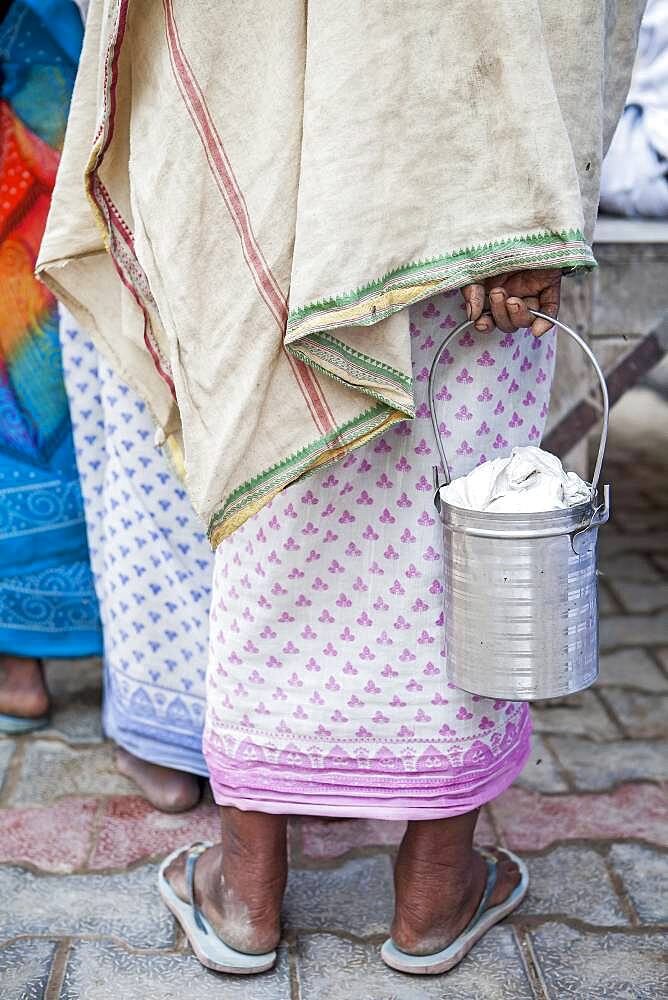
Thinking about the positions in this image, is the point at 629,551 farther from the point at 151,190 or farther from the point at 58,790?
the point at 151,190

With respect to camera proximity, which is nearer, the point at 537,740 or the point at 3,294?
the point at 3,294

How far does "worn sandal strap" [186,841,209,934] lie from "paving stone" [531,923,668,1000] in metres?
0.55

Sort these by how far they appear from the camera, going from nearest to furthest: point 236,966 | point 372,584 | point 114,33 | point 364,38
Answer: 1. point 364,38
2. point 114,33
3. point 372,584
4. point 236,966

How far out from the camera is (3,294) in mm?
2379

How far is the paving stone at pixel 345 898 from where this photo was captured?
6.30 ft

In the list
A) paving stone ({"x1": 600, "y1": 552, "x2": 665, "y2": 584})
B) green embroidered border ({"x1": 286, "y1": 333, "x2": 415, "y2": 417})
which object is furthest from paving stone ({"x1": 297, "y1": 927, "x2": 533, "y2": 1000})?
paving stone ({"x1": 600, "y1": 552, "x2": 665, "y2": 584})

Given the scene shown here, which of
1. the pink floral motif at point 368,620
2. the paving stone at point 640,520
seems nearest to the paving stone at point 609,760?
the pink floral motif at point 368,620

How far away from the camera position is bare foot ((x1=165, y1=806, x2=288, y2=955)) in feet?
5.93

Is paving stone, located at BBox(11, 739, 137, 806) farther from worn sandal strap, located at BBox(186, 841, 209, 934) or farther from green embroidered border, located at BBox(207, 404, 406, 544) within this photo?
green embroidered border, located at BBox(207, 404, 406, 544)

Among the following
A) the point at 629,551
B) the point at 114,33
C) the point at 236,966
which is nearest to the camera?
the point at 114,33

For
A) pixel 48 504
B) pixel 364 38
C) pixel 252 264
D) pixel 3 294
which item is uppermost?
pixel 364 38

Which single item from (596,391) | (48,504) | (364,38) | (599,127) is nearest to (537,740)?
(596,391)

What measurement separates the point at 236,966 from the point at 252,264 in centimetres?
108

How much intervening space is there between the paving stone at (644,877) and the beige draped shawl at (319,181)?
1016mm
